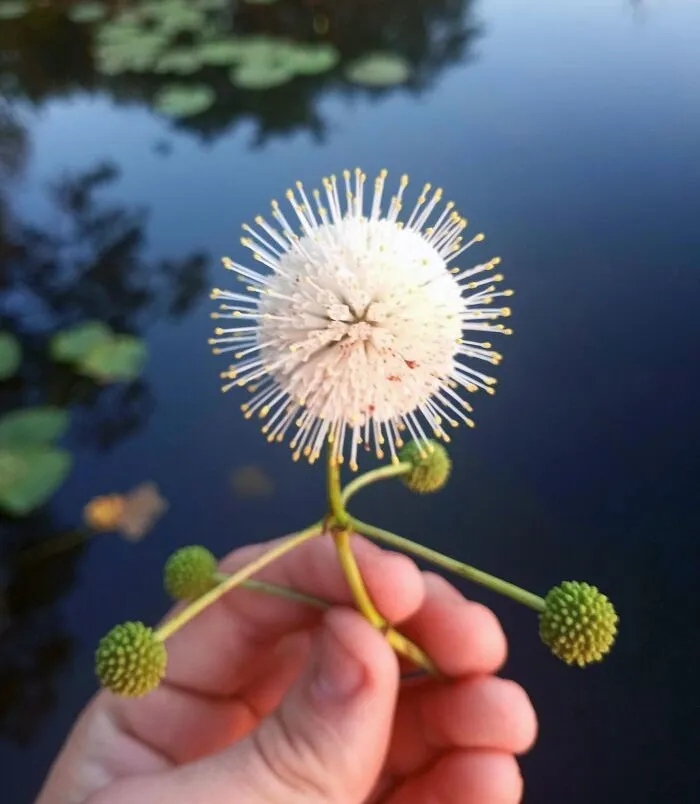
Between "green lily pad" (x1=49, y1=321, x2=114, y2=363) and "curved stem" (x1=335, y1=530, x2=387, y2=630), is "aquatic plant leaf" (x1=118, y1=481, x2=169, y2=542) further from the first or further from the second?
"curved stem" (x1=335, y1=530, x2=387, y2=630)

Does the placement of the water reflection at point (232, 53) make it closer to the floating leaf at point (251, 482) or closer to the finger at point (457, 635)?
the floating leaf at point (251, 482)

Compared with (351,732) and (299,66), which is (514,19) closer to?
(299,66)

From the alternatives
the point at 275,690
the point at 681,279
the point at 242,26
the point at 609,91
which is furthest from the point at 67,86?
the point at 275,690

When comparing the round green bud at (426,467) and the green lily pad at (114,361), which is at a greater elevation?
the green lily pad at (114,361)

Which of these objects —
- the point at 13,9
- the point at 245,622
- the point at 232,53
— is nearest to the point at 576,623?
the point at 245,622

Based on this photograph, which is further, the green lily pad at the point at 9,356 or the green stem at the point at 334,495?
the green lily pad at the point at 9,356

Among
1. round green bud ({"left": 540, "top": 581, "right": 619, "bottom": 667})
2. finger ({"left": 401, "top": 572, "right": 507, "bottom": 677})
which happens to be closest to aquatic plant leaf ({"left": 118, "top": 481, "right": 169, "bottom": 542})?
finger ({"left": 401, "top": 572, "right": 507, "bottom": 677})

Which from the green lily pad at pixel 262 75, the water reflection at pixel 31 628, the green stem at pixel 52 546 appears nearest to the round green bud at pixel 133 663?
the water reflection at pixel 31 628
